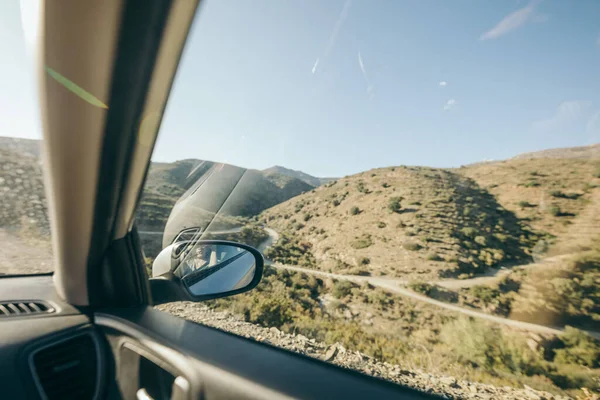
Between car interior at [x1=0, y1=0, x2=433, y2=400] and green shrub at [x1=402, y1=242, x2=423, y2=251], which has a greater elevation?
car interior at [x1=0, y1=0, x2=433, y2=400]

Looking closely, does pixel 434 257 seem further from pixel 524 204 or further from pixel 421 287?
pixel 524 204

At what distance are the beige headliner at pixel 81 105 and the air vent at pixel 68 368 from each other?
0.42 meters

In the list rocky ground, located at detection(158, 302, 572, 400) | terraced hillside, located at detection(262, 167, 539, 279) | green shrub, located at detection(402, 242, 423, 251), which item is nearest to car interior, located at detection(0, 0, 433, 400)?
rocky ground, located at detection(158, 302, 572, 400)

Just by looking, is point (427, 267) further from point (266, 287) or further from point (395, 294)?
point (266, 287)

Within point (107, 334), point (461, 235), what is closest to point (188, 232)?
point (107, 334)

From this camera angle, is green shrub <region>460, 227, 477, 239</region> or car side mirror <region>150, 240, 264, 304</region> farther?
green shrub <region>460, 227, 477, 239</region>

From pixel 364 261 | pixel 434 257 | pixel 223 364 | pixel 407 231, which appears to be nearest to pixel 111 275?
pixel 223 364

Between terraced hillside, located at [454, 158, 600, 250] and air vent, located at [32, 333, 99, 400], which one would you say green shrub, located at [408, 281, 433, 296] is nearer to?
terraced hillside, located at [454, 158, 600, 250]

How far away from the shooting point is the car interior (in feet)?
3.25

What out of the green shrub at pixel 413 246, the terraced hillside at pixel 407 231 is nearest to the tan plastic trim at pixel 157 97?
the terraced hillside at pixel 407 231

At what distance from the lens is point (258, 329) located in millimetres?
7285

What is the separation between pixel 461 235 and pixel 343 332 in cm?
2513

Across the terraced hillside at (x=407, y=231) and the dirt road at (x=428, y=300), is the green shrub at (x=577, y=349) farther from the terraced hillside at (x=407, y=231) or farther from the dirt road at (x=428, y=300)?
the terraced hillside at (x=407, y=231)

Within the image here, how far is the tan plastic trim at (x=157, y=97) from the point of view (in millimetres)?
1034
